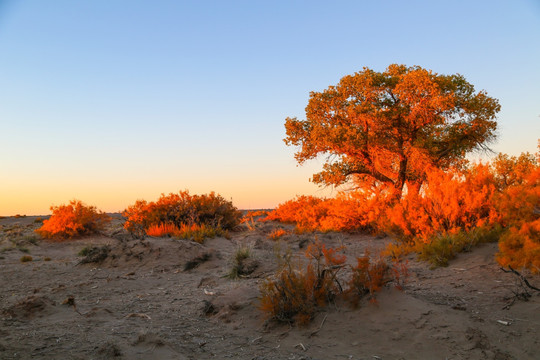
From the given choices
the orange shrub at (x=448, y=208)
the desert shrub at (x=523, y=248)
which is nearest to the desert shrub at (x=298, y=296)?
the desert shrub at (x=523, y=248)

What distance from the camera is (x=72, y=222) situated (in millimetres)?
15422

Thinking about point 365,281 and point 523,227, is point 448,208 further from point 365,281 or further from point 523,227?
point 365,281

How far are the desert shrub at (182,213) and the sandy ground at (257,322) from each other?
6.62m

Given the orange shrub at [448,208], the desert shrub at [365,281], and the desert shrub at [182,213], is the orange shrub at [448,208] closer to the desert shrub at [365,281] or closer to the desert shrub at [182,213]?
the desert shrub at [365,281]

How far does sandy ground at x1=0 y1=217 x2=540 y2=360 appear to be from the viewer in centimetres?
365

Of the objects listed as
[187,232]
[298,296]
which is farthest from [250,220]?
[298,296]

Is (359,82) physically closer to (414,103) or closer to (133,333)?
(414,103)

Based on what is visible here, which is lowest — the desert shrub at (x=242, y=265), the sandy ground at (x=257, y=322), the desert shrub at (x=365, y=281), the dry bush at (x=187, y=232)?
the sandy ground at (x=257, y=322)

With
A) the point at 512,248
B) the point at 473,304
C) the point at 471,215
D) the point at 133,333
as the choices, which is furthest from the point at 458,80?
the point at 133,333

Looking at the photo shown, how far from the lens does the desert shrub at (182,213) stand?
1393 cm

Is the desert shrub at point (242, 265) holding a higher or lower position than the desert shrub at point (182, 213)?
lower

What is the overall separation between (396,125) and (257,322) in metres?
14.3

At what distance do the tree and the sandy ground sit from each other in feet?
33.4

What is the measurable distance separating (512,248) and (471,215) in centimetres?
284
